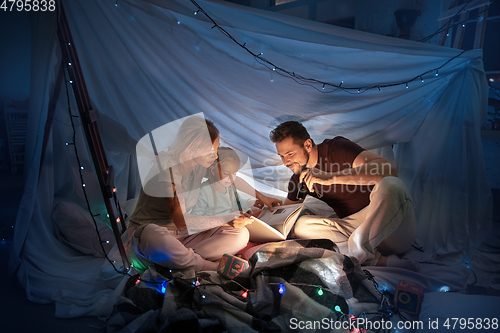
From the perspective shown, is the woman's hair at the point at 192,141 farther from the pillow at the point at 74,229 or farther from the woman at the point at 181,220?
the pillow at the point at 74,229

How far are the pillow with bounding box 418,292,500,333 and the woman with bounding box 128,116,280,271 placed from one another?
0.89 metres

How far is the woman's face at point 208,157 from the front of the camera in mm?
1767

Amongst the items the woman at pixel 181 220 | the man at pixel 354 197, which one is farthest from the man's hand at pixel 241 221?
the man at pixel 354 197

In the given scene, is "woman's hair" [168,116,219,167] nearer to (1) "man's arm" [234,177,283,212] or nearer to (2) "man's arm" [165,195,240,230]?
(2) "man's arm" [165,195,240,230]

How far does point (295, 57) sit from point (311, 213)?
1050mm

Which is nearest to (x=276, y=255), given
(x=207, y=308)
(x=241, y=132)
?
(x=207, y=308)

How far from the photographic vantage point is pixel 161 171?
67.3 inches

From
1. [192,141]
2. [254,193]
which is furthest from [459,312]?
[192,141]

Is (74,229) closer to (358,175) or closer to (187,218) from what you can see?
(187,218)

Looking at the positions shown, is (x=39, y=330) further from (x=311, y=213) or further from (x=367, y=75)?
(x=367, y=75)

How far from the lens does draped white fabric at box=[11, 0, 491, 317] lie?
64.0 inches

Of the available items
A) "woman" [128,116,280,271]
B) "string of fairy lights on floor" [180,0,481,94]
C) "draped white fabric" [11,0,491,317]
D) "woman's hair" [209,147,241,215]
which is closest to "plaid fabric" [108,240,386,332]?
"woman" [128,116,280,271]

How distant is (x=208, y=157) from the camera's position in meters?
1.79

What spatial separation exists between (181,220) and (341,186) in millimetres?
962
